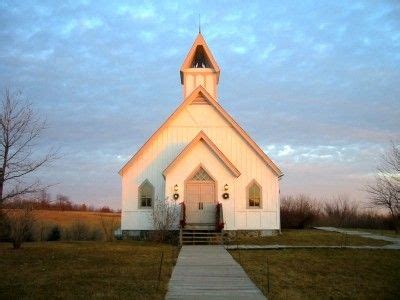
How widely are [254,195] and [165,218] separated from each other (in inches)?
197

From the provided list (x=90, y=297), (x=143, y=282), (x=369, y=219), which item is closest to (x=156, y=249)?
(x=143, y=282)

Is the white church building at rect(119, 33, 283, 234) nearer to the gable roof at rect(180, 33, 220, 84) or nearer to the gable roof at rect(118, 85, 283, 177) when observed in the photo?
the gable roof at rect(118, 85, 283, 177)

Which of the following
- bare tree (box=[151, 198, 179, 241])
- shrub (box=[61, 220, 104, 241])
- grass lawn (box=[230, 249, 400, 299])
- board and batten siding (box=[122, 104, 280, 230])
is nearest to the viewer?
grass lawn (box=[230, 249, 400, 299])

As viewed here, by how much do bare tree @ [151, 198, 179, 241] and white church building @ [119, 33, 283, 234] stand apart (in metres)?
0.38

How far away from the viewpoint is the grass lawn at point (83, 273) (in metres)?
10.1

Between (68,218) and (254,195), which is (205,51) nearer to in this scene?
(254,195)

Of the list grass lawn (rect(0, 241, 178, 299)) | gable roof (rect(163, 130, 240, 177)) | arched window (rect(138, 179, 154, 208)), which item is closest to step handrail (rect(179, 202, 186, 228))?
gable roof (rect(163, 130, 240, 177))

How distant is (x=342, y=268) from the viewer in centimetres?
1391

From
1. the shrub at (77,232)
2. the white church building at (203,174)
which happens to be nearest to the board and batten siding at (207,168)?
the white church building at (203,174)

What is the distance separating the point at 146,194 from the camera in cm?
2491

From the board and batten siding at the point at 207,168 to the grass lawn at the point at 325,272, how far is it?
6.44 metres

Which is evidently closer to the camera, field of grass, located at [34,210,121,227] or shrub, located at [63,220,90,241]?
shrub, located at [63,220,90,241]

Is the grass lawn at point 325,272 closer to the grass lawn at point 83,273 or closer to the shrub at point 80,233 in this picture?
the grass lawn at point 83,273

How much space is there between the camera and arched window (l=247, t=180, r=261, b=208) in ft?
80.5
